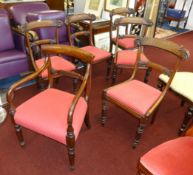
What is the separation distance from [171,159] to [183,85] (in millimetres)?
925

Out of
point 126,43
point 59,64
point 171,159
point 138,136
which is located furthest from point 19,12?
point 171,159

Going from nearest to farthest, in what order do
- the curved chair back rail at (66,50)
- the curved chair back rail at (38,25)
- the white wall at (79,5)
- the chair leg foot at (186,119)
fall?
the curved chair back rail at (66,50) < the chair leg foot at (186,119) < the curved chair back rail at (38,25) < the white wall at (79,5)

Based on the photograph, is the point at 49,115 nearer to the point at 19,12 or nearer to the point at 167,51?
the point at 167,51

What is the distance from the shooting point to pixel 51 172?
1585mm

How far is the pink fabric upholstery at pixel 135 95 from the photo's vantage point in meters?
1.66

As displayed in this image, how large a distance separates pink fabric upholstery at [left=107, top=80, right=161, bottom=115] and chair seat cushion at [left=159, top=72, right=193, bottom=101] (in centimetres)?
21

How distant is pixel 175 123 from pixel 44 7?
101 inches

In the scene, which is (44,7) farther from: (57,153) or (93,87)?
(57,153)

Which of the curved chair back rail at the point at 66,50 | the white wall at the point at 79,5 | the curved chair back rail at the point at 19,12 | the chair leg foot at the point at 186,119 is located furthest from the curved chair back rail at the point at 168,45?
the white wall at the point at 79,5

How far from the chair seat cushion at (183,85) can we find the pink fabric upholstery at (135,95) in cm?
21

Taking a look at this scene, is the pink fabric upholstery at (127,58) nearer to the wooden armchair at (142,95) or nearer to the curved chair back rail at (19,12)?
the wooden armchair at (142,95)

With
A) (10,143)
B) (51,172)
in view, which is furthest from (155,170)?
(10,143)

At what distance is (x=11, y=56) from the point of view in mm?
2494

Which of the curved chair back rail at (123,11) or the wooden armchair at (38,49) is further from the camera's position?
the curved chair back rail at (123,11)
